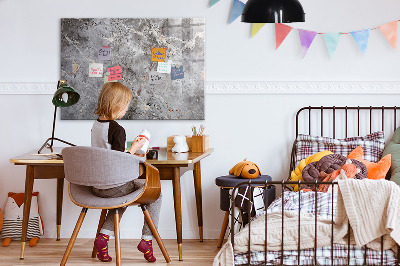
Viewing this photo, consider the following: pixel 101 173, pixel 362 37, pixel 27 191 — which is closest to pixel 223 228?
pixel 101 173

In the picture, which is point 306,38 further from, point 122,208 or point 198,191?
point 122,208

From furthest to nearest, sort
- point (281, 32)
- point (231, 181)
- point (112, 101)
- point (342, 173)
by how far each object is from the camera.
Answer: point (281, 32) < point (231, 181) < point (342, 173) < point (112, 101)

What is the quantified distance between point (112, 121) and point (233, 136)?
122cm

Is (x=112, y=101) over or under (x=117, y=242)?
over

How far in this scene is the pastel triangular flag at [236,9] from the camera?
4.30 metres

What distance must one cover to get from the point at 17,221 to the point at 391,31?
297 cm

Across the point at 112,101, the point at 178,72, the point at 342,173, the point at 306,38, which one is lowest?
the point at 342,173

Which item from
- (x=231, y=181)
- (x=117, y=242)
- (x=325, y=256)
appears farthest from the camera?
(x=231, y=181)

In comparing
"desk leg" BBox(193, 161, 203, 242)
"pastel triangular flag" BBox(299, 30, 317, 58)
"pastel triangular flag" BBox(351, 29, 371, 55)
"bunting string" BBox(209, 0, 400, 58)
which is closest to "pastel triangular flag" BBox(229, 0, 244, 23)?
"bunting string" BBox(209, 0, 400, 58)

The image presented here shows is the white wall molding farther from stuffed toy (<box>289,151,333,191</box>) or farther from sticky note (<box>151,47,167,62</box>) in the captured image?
stuffed toy (<box>289,151,333,191</box>)

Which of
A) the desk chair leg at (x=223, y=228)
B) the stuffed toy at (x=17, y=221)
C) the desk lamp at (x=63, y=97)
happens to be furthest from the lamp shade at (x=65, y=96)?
the desk chair leg at (x=223, y=228)

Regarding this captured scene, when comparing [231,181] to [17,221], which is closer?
[231,181]

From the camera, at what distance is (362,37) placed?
4246 millimetres

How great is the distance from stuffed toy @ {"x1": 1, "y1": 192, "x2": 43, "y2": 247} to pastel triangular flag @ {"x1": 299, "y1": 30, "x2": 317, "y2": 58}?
7.33 feet
